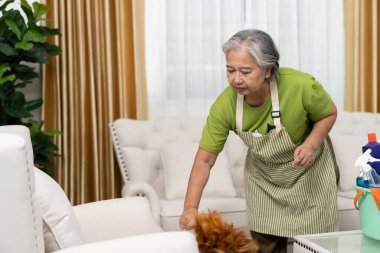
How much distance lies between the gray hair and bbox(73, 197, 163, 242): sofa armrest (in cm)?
72

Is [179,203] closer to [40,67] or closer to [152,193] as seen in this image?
[152,193]

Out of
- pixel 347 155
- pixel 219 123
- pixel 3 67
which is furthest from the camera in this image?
pixel 347 155

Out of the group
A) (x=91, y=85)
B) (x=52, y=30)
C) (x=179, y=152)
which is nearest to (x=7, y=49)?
(x=52, y=30)

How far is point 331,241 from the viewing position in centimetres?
220

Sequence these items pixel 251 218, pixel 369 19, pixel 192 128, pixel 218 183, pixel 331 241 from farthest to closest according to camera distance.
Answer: pixel 369 19 → pixel 192 128 → pixel 218 183 → pixel 251 218 → pixel 331 241

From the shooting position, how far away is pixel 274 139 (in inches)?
88.6

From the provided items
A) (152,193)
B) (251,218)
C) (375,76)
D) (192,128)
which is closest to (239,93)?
(251,218)

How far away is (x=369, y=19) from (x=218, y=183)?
1.89 m

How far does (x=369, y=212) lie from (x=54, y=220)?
45.5 inches

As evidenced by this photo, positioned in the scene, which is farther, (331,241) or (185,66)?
(185,66)

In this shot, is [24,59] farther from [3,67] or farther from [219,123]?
[219,123]

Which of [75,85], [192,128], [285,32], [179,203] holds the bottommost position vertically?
[179,203]

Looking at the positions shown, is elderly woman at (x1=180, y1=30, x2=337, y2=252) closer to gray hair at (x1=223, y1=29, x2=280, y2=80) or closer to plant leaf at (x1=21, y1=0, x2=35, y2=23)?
gray hair at (x1=223, y1=29, x2=280, y2=80)

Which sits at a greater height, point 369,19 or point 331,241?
point 369,19
